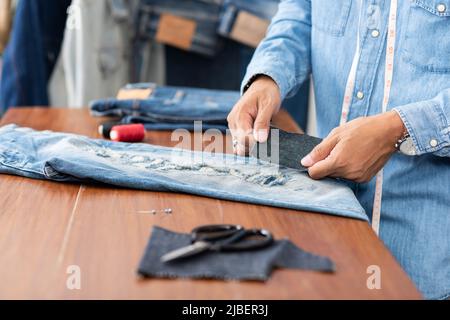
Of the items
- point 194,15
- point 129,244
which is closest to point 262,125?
point 129,244

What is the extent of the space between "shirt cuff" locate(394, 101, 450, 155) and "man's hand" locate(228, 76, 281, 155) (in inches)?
8.3

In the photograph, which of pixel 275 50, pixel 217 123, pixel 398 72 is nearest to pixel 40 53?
pixel 217 123

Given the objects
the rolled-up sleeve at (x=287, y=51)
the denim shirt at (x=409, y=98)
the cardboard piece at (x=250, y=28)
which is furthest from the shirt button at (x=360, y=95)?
the cardboard piece at (x=250, y=28)

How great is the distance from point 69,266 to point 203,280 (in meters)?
0.16

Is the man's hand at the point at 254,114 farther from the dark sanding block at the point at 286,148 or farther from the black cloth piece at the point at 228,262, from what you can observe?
the black cloth piece at the point at 228,262

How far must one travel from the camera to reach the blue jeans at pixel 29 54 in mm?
1987

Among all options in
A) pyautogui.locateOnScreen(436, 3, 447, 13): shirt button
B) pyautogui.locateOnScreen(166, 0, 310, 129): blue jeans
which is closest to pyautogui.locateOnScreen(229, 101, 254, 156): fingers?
pyautogui.locateOnScreen(436, 3, 447, 13): shirt button

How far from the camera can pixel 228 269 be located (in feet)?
2.28

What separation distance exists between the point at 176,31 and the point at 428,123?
1.53 meters

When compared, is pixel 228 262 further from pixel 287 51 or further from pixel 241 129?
pixel 287 51

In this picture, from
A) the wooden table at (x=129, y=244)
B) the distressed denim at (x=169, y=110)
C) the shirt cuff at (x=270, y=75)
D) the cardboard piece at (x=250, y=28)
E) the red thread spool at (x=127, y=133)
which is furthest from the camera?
the cardboard piece at (x=250, y=28)

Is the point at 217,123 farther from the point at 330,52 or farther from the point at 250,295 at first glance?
the point at 250,295

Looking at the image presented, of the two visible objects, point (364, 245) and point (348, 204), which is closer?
point (364, 245)

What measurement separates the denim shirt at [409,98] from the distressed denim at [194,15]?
3.90ft
